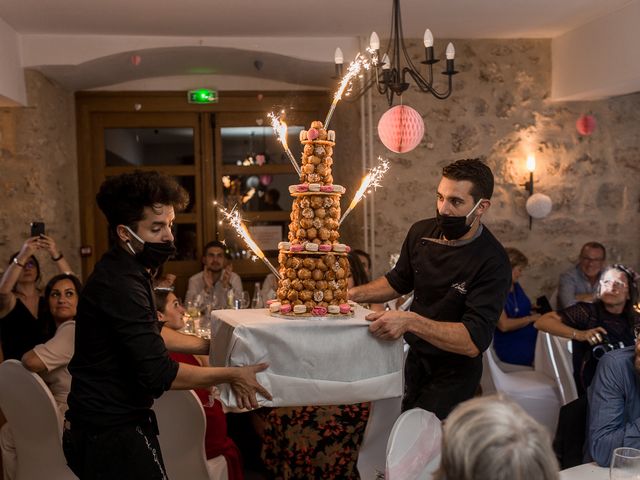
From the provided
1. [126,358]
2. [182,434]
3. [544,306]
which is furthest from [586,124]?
[126,358]

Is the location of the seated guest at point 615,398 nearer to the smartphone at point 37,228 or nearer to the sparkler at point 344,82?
the sparkler at point 344,82

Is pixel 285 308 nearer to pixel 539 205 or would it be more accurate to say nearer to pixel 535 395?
pixel 535 395

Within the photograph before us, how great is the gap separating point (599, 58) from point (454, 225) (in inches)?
151

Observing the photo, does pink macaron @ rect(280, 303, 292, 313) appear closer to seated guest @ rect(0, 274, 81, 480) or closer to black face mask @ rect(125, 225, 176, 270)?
black face mask @ rect(125, 225, 176, 270)

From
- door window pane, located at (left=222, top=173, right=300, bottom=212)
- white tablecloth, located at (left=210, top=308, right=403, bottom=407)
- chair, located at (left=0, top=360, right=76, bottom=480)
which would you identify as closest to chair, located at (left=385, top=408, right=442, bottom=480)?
white tablecloth, located at (left=210, top=308, right=403, bottom=407)

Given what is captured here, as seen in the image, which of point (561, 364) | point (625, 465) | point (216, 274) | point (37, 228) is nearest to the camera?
point (625, 465)

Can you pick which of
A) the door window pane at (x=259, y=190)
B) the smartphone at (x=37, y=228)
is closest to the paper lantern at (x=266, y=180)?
the door window pane at (x=259, y=190)

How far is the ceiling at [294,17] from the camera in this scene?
16.3 ft

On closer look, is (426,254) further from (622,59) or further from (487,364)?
(622,59)

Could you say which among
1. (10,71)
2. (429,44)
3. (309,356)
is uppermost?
(10,71)

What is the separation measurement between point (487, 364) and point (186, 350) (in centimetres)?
256

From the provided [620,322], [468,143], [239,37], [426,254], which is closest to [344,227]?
[468,143]

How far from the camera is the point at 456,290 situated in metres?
2.56

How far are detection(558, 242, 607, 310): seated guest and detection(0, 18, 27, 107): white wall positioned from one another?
4.70 metres
